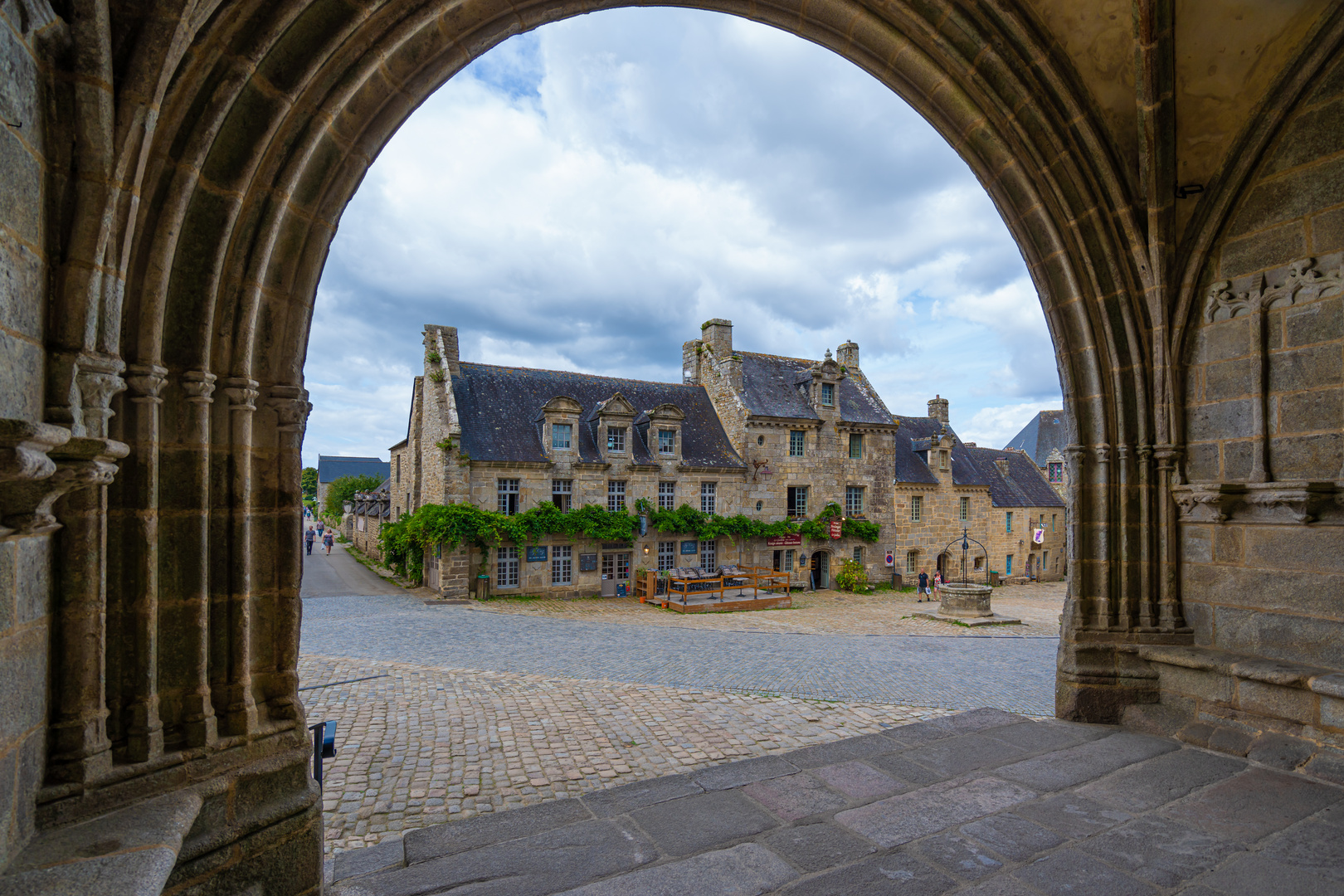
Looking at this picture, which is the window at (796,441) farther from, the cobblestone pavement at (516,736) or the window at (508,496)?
the cobblestone pavement at (516,736)

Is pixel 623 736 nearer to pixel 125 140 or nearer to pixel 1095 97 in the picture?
pixel 125 140

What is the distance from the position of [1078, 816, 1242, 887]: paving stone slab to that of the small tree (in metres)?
39.7

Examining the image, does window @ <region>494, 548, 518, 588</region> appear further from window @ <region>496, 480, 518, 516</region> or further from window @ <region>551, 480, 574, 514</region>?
window @ <region>551, 480, 574, 514</region>

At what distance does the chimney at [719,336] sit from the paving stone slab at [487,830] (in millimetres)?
20148

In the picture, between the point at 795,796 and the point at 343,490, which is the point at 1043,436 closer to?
the point at 795,796

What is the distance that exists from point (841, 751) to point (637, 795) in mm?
1232

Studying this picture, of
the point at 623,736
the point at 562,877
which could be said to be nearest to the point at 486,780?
the point at 623,736

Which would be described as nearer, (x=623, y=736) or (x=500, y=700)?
(x=623, y=736)

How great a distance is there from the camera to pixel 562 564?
18.7m

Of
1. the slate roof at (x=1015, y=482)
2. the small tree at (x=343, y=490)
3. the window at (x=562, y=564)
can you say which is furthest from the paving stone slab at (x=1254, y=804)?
the small tree at (x=343, y=490)

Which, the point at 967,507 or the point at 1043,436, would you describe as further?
the point at 1043,436

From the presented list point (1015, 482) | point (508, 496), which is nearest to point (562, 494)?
point (508, 496)

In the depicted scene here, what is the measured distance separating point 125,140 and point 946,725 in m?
4.73

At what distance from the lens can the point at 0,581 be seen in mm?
1704
